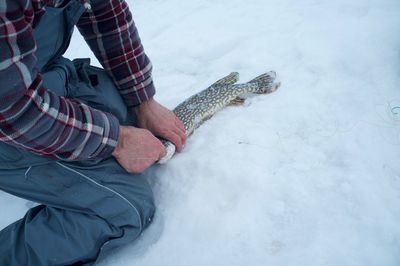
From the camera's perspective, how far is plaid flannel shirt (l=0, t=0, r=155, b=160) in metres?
1.38

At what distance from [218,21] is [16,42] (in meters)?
3.01

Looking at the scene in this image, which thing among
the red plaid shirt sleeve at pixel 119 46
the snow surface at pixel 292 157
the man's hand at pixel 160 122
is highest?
the red plaid shirt sleeve at pixel 119 46

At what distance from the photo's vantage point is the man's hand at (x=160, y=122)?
2340 mm

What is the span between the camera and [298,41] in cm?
338

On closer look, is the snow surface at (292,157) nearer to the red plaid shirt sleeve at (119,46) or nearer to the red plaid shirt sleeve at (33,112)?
the red plaid shirt sleeve at (119,46)

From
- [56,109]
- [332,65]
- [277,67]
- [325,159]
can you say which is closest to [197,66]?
[277,67]

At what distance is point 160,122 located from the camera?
7.68 ft

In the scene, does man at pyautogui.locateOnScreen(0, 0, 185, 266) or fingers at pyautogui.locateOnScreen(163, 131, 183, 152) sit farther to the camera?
fingers at pyautogui.locateOnScreen(163, 131, 183, 152)

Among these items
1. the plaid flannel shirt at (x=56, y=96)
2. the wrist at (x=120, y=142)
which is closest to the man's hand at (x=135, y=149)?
the wrist at (x=120, y=142)

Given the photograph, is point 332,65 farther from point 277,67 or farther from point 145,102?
point 145,102

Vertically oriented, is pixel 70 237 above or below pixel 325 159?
above

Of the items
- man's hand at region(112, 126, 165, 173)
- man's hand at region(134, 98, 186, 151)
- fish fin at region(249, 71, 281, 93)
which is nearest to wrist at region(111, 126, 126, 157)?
man's hand at region(112, 126, 165, 173)

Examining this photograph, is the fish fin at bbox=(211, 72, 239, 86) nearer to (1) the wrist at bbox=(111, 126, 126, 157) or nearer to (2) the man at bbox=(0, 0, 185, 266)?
(2) the man at bbox=(0, 0, 185, 266)

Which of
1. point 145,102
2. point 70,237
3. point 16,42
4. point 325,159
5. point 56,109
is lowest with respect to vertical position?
point 325,159
